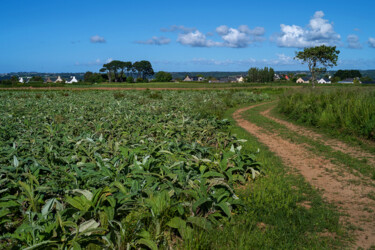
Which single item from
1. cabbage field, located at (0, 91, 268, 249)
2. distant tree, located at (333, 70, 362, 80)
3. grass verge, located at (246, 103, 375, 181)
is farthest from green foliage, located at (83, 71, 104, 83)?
cabbage field, located at (0, 91, 268, 249)

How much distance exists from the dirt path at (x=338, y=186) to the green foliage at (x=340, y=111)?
2342mm

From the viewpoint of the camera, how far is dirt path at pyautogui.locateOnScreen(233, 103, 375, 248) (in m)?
3.63

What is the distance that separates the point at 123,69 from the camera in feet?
448

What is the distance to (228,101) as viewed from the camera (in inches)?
870

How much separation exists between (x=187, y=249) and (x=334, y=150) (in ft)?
19.8

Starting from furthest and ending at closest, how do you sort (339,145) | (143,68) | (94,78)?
(143,68) → (94,78) → (339,145)

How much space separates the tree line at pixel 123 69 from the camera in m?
132

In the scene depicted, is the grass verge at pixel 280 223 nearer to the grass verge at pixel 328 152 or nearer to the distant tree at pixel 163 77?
the grass verge at pixel 328 152

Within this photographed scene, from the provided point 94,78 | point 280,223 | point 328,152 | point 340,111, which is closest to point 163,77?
point 94,78

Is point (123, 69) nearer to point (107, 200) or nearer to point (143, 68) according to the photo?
point (143, 68)

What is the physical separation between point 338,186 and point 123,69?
139 metres

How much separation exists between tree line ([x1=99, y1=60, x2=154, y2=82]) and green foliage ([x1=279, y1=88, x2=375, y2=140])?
12376 centimetres

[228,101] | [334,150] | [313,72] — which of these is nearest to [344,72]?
[313,72]

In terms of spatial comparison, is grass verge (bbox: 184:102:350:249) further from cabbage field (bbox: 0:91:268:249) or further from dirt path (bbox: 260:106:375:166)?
dirt path (bbox: 260:106:375:166)
